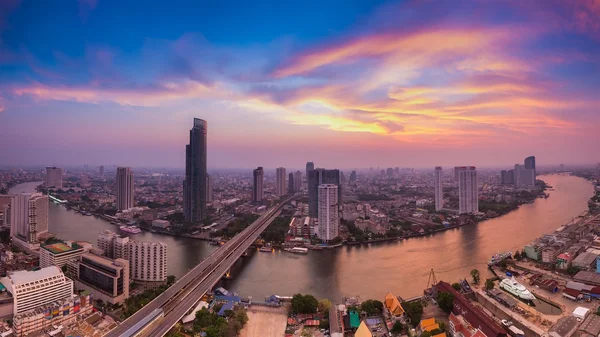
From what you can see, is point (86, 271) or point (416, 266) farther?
point (416, 266)

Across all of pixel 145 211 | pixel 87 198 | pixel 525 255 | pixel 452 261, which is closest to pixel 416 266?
pixel 452 261

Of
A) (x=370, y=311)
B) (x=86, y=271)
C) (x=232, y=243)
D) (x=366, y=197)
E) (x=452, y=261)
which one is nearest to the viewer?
(x=370, y=311)

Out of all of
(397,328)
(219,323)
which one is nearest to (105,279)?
(219,323)

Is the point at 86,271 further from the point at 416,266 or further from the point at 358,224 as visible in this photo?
the point at 358,224

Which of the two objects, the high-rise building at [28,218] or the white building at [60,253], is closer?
the white building at [60,253]

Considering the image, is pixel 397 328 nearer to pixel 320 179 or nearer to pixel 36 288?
pixel 36 288

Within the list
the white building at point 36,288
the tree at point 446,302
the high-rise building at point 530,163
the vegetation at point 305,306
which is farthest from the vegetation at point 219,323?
the high-rise building at point 530,163

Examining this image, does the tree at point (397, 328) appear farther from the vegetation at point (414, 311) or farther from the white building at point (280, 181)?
the white building at point (280, 181)
